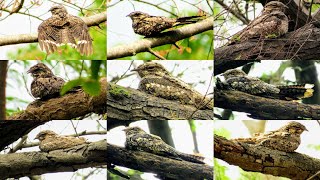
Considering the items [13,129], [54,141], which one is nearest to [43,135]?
[54,141]

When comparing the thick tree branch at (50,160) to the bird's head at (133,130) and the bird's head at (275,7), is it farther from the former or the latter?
the bird's head at (275,7)

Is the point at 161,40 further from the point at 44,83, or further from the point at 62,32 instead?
the point at 44,83

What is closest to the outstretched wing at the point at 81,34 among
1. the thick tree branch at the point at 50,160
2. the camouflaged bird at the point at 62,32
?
the camouflaged bird at the point at 62,32

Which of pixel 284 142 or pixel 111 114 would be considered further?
pixel 111 114

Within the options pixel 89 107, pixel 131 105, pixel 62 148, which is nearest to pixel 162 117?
pixel 131 105

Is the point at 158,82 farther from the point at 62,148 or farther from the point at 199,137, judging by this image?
the point at 62,148

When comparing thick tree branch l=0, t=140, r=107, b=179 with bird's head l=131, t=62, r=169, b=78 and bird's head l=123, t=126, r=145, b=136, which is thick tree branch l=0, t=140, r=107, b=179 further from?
bird's head l=131, t=62, r=169, b=78
